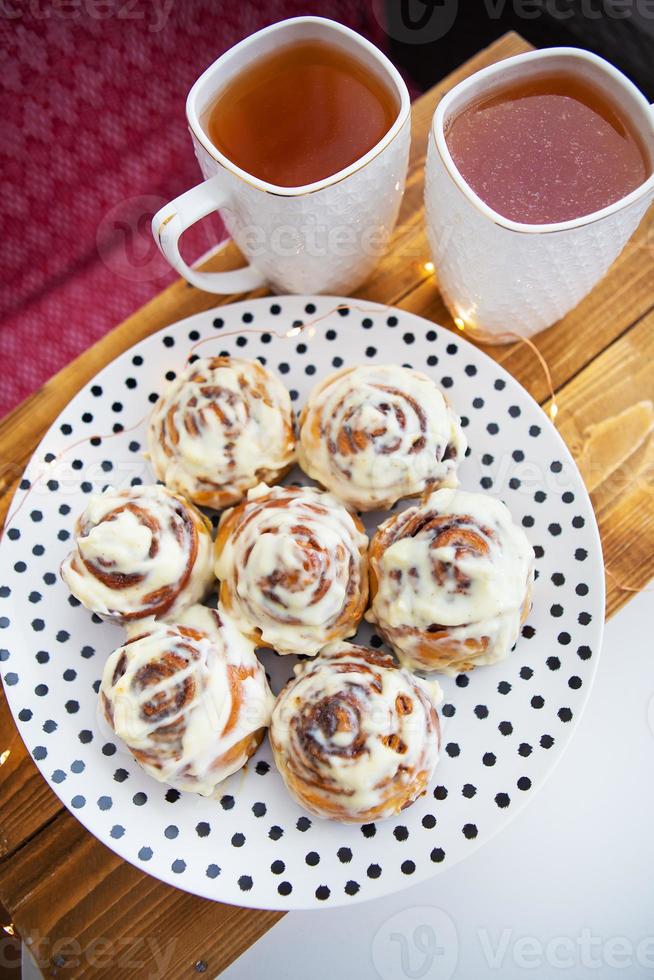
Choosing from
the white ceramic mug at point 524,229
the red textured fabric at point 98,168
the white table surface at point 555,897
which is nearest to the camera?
the white ceramic mug at point 524,229

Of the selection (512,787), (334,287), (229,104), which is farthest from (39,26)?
A: (512,787)

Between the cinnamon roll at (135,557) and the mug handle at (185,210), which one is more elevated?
the mug handle at (185,210)

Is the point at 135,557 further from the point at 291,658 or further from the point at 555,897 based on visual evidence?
the point at 555,897

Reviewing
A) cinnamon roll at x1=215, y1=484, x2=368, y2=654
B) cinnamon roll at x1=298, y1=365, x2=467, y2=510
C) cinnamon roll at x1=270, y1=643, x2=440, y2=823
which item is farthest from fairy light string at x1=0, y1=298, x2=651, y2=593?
cinnamon roll at x1=270, y1=643, x2=440, y2=823

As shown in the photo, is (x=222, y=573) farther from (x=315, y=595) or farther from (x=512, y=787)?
(x=512, y=787)

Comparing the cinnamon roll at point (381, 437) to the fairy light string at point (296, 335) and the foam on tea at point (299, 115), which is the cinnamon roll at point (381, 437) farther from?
the foam on tea at point (299, 115)

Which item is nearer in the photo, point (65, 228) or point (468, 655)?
point (468, 655)

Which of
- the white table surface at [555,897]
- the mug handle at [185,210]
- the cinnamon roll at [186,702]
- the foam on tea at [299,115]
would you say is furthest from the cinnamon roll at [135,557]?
the white table surface at [555,897]
